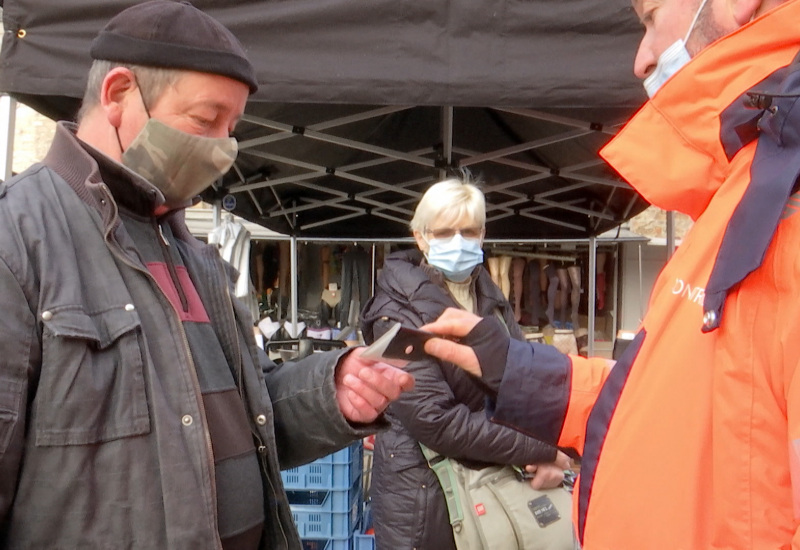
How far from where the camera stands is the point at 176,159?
1.40 meters

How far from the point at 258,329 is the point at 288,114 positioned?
4.50m

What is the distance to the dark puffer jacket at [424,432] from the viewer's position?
2.37 meters

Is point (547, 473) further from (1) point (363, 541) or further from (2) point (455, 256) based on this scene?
(1) point (363, 541)

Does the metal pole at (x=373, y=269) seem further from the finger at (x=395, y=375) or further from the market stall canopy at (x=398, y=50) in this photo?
the finger at (x=395, y=375)

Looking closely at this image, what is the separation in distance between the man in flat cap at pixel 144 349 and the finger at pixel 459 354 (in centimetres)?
16

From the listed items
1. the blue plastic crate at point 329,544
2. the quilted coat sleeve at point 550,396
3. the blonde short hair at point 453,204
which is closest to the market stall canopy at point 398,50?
the blonde short hair at point 453,204

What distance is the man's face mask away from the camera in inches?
53.3

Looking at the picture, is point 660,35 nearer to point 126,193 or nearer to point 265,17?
point 126,193

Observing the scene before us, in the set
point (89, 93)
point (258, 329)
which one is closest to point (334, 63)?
point (89, 93)

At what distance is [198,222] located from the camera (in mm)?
10773

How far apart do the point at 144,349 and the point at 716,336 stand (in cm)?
98

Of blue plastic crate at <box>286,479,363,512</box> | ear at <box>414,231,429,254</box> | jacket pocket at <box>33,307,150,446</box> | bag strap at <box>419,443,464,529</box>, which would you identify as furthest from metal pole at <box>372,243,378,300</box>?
jacket pocket at <box>33,307,150,446</box>

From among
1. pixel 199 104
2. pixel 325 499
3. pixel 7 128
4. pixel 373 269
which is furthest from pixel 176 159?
pixel 373 269

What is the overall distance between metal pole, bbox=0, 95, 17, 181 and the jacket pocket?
161 cm
